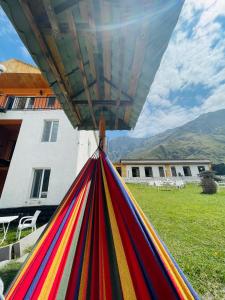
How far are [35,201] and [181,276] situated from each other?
5.91m

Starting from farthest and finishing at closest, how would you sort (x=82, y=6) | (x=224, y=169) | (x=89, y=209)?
(x=224, y=169) < (x=89, y=209) < (x=82, y=6)

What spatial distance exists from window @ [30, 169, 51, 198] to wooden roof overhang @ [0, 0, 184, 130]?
16.2 feet

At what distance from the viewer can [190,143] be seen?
6969 centimetres

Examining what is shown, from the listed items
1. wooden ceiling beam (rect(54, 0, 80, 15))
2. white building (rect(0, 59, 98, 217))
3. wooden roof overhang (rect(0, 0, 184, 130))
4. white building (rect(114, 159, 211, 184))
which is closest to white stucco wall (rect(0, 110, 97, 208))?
white building (rect(0, 59, 98, 217))

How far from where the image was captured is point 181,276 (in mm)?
990

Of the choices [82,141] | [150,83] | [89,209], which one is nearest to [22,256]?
[89,209]

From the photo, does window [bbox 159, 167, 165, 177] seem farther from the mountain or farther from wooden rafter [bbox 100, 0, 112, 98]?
wooden rafter [bbox 100, 0, 112, 98]

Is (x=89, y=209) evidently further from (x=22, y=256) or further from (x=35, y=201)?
(x=35, y=201)

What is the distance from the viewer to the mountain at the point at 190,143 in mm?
54500

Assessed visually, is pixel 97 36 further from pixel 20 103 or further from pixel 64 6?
pixel 20 103

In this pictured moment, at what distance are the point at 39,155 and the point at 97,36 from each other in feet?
19.4

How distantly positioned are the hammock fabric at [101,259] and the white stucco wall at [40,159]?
15.1 feet

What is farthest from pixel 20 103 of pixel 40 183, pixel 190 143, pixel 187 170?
pixel 190 143

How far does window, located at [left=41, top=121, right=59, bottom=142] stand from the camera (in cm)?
689
